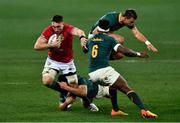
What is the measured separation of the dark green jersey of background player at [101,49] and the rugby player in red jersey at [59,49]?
0.67m

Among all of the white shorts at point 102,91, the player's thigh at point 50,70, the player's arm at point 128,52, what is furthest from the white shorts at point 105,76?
the player's thigh at point 50,70

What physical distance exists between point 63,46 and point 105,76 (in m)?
1.85

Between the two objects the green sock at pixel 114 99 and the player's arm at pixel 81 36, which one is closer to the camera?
the green sock at pixel 114 99

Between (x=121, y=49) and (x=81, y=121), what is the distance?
5.47 ft

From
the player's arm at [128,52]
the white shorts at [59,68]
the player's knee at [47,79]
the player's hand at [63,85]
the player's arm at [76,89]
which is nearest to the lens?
the player's arm at [128,52]

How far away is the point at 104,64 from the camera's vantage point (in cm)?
1772

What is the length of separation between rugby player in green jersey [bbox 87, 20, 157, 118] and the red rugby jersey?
1112mm

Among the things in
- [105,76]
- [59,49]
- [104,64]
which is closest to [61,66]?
[59,49]

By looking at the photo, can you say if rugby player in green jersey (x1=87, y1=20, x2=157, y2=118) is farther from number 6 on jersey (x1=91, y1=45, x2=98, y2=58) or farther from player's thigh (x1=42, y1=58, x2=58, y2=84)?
player's thigh (x1=42, y1=58, x2=58, y2=84)

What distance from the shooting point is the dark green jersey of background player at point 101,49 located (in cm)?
1767

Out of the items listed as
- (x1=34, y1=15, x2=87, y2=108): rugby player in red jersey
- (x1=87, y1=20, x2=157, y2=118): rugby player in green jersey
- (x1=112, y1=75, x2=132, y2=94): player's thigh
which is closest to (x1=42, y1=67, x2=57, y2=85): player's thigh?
(x1=34, y1=15, x2=87, y2=108): rugby player in red jersey

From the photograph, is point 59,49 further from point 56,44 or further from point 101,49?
point 101,49

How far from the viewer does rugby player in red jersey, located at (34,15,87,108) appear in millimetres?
18594

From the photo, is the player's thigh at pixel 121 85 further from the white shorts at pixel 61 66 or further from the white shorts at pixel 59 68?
the white shorts at pixel 61 66
